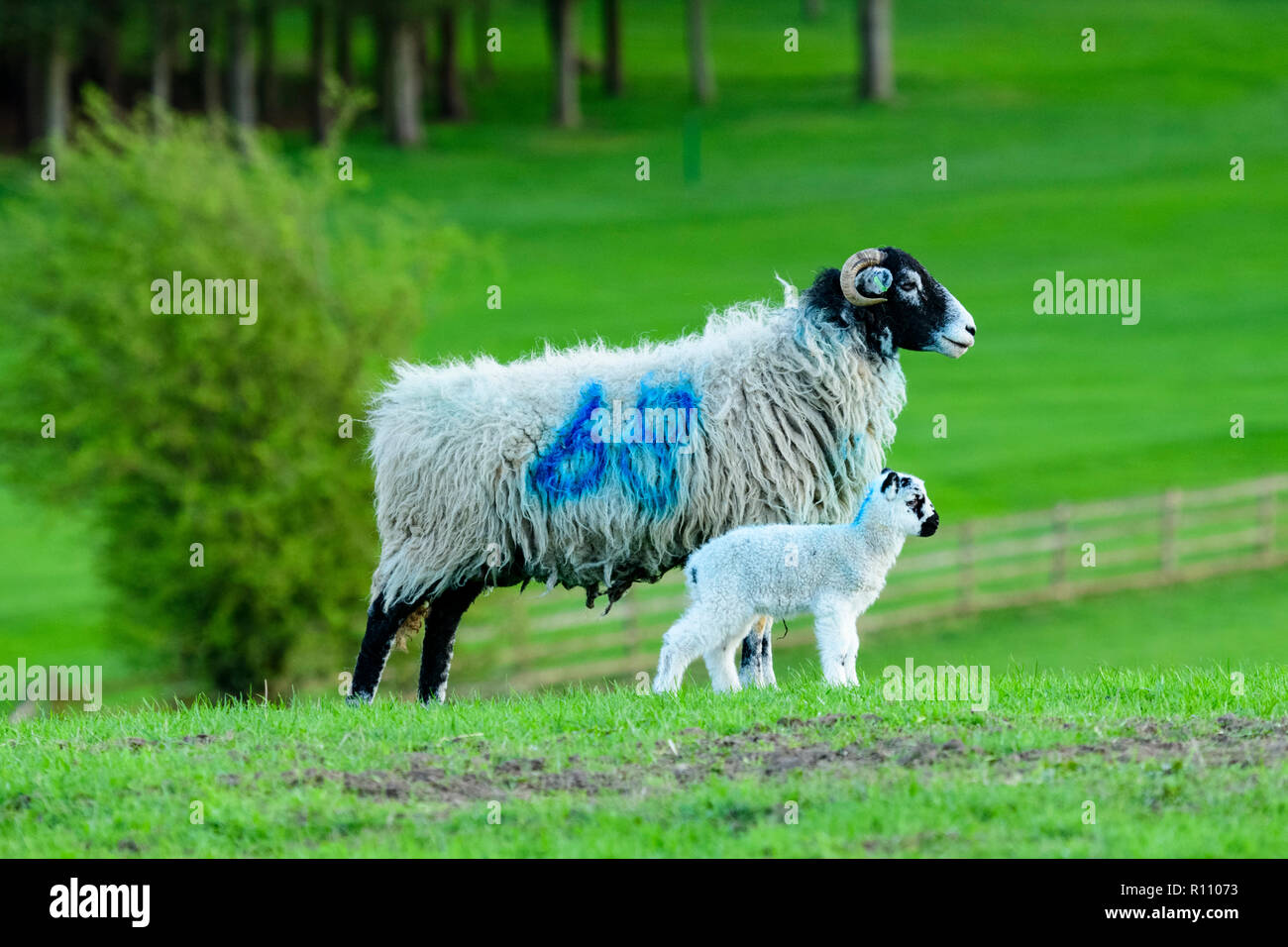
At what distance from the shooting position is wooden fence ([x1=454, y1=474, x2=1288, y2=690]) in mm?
25438

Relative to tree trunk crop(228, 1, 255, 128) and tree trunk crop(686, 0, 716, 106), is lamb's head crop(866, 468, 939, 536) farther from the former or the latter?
tree trunk crop(686, 0, 716, 106)

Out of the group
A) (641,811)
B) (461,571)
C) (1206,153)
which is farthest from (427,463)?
(1206,153)

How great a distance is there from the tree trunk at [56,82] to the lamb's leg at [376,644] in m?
46.3

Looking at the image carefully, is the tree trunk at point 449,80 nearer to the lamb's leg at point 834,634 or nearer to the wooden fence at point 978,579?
the wooden fence at point 978,579

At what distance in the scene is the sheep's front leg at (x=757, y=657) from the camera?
10359 millimetres

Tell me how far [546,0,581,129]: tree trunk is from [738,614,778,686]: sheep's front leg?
169 feet

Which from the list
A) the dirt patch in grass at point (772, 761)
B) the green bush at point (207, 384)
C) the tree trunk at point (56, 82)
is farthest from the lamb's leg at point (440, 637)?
the tree trunk at point (56, 82)

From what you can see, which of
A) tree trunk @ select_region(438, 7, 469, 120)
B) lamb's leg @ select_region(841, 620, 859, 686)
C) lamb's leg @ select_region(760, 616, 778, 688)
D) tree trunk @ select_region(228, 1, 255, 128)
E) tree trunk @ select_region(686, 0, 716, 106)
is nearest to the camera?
lamb's leg @ select_region(841, 620, 859, 686)

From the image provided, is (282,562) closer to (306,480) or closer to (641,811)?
(306,480)

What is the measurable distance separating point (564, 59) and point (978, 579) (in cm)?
3667

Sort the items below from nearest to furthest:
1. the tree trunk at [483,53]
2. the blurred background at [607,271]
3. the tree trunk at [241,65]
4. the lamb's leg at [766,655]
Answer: the lamb's leg at [766,655]
the blurred background at [607,271]
the tree trunk at [241,65]
the tree trunk at [483,53]

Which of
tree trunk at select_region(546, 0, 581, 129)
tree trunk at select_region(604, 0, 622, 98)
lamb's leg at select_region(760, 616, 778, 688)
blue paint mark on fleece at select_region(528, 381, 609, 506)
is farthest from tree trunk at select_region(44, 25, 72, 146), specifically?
A: lamb's leg at select_region(760, 616, 778, 688)

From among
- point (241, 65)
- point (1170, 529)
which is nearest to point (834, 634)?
point (1170, 529)

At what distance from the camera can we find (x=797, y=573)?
9.35 m
